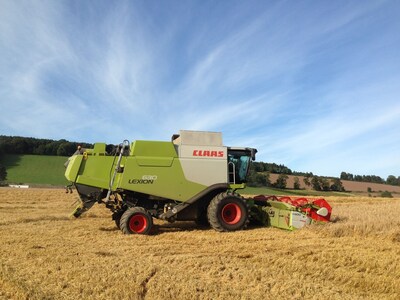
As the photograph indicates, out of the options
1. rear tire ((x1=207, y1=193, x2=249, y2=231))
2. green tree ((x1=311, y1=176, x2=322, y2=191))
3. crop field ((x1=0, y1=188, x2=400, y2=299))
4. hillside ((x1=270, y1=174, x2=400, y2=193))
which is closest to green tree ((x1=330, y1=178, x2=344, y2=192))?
hillside ((x1=270, y1=174, x2=400, y2=193))

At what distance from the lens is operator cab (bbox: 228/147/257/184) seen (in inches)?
359

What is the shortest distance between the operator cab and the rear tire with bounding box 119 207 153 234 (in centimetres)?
250

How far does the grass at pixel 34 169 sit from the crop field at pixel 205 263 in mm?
31817

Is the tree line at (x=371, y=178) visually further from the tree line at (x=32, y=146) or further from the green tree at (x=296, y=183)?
the tree line at (x=32, y=146)

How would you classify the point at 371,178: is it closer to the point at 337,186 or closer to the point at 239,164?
the point at 337,186

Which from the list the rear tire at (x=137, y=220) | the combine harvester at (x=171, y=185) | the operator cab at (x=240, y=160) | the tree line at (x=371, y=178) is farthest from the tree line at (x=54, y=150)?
the rear tire at (x=137, y=220)

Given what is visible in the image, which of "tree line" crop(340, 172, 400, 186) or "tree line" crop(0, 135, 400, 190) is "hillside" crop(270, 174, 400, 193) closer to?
"tree line" crop(0, 135, 400, 190)

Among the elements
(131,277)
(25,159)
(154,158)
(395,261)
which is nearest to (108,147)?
(154,158)

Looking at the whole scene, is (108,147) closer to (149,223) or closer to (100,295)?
(149,223)

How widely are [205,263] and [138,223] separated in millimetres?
3181

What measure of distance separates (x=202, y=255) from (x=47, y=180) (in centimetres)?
3584

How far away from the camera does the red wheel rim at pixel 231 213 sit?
328 inches

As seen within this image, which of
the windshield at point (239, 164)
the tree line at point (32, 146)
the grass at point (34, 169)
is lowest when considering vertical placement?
the windshield at point (239, 164)

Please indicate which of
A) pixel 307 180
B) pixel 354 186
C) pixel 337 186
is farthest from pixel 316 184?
pixel 354 186
